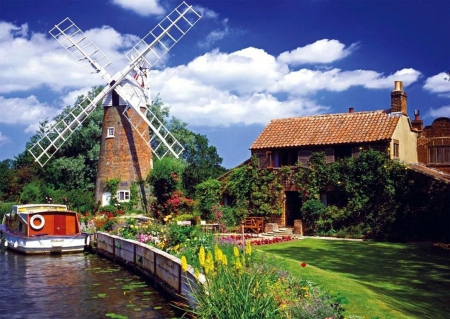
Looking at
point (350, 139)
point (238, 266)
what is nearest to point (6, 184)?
point (350, 139)

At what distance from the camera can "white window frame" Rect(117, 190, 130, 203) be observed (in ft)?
131

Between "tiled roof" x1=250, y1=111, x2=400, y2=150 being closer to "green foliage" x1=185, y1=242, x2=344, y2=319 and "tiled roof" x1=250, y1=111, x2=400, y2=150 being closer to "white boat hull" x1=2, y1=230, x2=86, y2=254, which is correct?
"white boat hull" x1=2, y1=230, x2=86, y2=254

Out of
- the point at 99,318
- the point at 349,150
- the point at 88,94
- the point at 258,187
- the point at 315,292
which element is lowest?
the point at 99,318

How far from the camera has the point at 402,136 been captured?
103ft

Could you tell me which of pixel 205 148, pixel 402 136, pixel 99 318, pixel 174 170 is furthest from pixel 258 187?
pixel 205 148

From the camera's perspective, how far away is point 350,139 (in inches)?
1184

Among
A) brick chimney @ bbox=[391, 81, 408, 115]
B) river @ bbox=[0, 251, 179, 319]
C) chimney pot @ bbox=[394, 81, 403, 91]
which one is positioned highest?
chimney pot @ bbox=[394, 81, 403, 91]

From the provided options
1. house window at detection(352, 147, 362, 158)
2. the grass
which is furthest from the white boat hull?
house window at detection(352, 147, 362, 158)

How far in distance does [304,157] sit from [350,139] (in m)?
2.96

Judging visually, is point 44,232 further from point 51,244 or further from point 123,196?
point 123,196

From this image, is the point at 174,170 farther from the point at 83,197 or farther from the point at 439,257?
the point at 439,257

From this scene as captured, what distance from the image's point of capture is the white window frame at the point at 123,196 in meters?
40.0

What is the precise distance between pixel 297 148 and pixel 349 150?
311cm

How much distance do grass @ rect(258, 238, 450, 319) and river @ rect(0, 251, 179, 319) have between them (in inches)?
161
